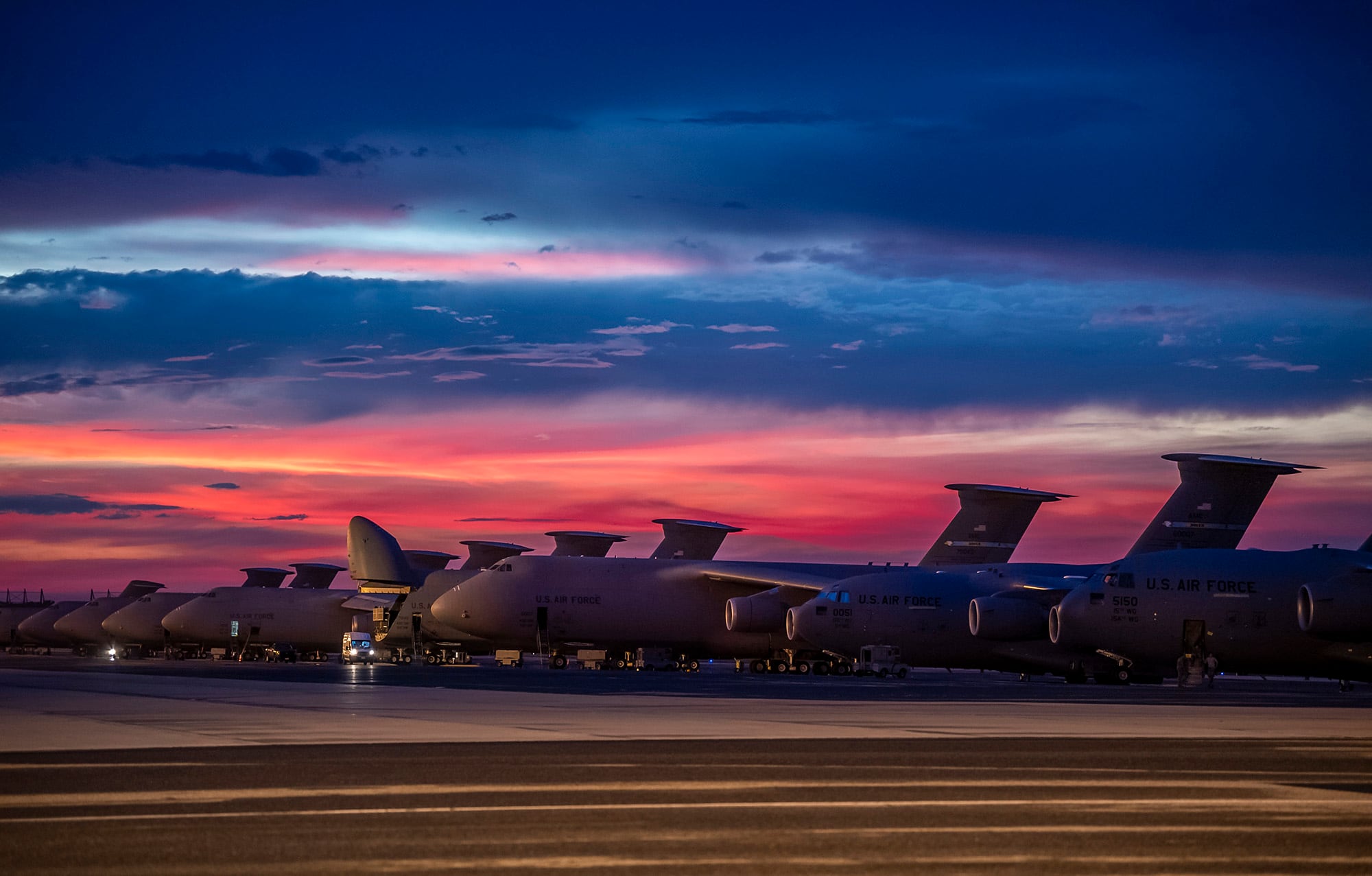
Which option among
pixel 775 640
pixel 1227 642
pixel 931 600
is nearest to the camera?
pixel 1227 642

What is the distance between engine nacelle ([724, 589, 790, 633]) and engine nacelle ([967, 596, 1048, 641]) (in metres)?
14.8

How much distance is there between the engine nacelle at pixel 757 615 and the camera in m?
79.8

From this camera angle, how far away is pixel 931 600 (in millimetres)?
72125

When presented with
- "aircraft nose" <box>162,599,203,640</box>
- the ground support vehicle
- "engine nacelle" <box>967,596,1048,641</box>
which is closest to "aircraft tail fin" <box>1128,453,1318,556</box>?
"engine nacelle" <box>967,596,1048,641</box>

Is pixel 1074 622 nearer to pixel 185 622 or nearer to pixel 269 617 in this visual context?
pixel 269 617

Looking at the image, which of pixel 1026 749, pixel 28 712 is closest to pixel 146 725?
pixel 28 712

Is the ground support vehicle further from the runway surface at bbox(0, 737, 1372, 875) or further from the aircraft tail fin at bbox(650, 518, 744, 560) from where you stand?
the runway surface at bbox(0, 737, 1372, 875)

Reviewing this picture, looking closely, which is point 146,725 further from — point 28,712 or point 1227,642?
point 1227,642

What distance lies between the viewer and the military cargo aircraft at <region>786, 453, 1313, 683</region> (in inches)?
2633

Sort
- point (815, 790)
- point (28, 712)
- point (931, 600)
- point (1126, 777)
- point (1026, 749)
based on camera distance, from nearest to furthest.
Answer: point (815, 790)
point (1126, 777)
point (1026, 749)
point (28, 712)
point (931, 600)

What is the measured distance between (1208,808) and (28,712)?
926 inches

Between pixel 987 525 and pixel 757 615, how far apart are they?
1428 centimetres

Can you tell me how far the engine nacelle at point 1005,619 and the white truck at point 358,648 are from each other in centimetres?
5264

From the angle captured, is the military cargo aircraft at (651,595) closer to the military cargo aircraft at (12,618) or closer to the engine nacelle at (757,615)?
the engine nacelle at (757,615)
